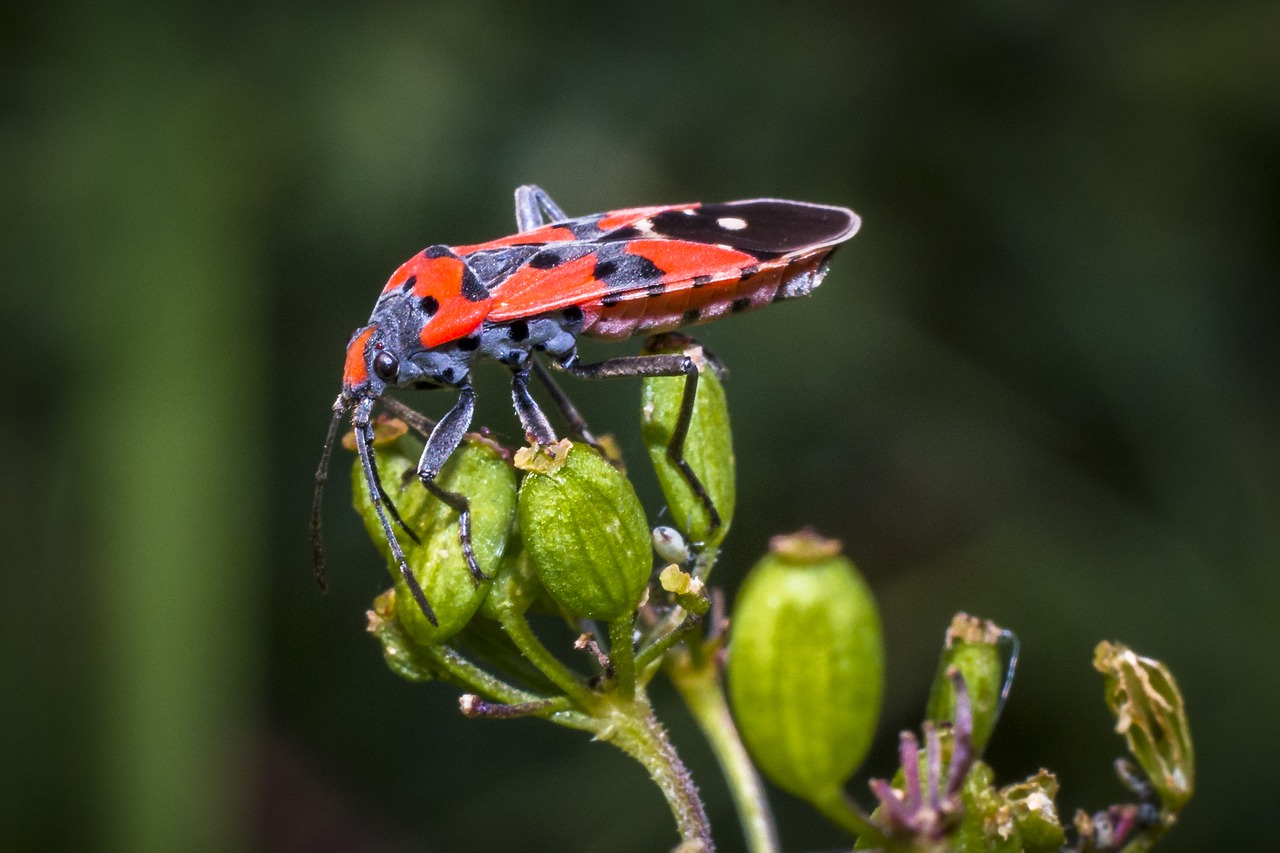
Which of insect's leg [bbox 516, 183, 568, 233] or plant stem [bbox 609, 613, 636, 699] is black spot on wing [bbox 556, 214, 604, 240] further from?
plant stem [bbox 609, 613, 636, 699]

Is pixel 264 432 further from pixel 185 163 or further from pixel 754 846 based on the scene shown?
pixel 754 846

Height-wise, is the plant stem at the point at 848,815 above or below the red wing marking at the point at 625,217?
below

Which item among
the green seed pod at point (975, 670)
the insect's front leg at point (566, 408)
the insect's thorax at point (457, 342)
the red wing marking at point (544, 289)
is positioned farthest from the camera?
the red wing marking at point (544, 289)

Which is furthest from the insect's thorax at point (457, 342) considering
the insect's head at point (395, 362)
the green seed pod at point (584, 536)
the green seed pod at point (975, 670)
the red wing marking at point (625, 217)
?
the green seed pod at point (975, 670)

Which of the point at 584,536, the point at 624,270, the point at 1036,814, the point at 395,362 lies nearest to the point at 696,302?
the point at 624,270

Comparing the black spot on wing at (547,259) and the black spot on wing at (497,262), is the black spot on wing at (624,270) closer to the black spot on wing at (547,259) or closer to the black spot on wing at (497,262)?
the black spot on wing at (547,259)

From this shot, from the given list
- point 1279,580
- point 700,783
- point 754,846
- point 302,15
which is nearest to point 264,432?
point 302,15

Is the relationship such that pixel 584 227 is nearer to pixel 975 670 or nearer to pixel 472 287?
pixel 472 287
